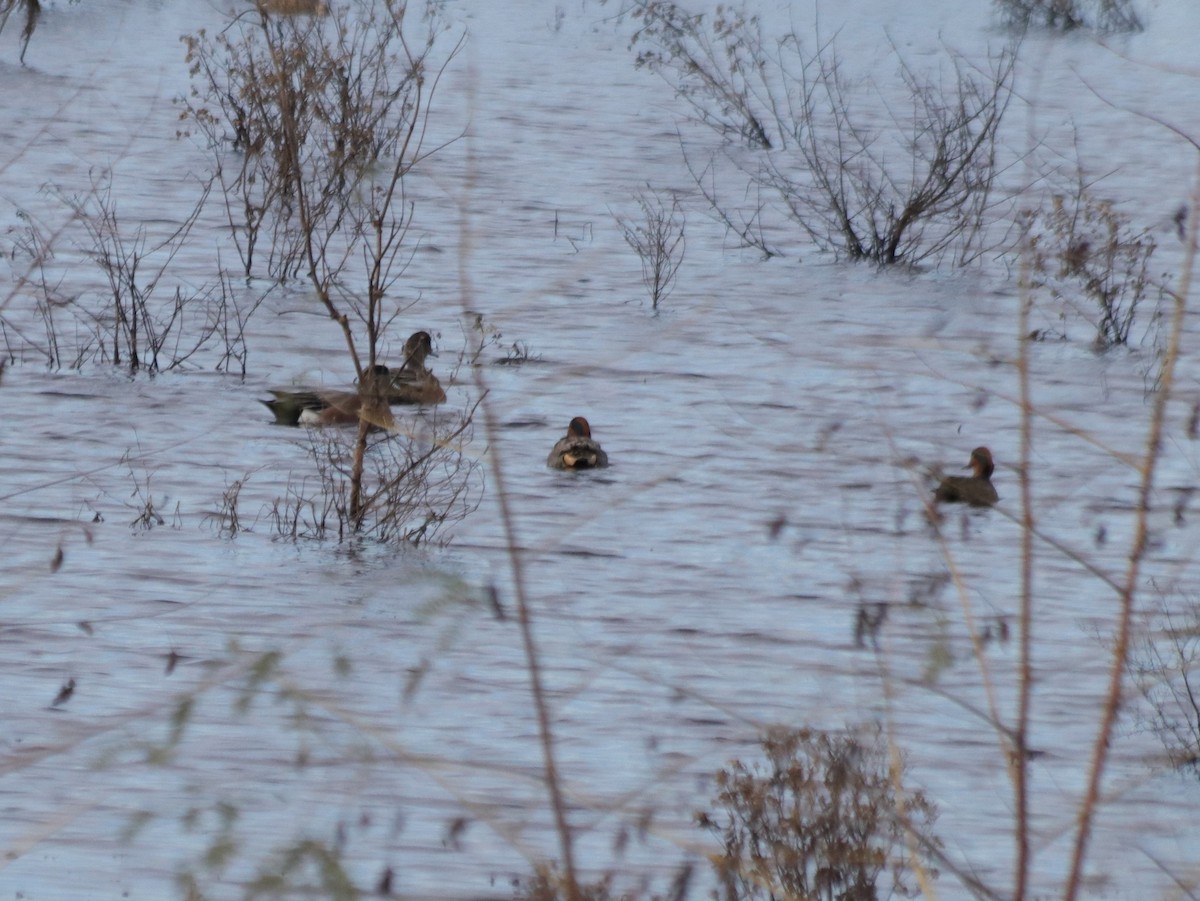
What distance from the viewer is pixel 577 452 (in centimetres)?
732

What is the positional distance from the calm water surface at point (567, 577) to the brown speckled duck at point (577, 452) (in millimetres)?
80

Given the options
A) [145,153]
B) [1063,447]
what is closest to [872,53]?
[145,153]

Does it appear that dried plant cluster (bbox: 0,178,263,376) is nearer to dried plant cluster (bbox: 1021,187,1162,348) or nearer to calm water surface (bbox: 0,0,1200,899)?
calm water surface (bbox: 0,0,1200,899)

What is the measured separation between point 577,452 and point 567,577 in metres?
1.10

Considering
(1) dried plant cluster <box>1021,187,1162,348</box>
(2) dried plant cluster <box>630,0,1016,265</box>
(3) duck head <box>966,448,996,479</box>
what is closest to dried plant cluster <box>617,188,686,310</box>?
(2) dried plant cluster <box>630,0,1016,265</box>

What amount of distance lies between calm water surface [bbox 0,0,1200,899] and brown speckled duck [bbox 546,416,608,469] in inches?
3.2

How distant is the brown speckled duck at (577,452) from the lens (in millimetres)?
7328

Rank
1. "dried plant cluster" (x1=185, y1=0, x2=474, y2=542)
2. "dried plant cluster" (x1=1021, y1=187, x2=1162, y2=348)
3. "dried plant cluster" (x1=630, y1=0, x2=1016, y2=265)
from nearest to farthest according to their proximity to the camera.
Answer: "dried plant cluster" (x1=185, y1=0, x2=474, y2=542), "dried plant cluster" (x1=1021, y1=187, x2=1162, y2=348), "dried plant cluster" (x1=630, y1=0, x2=1016, y2=265)

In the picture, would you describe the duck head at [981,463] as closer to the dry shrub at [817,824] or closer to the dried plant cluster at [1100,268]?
the dried plant cluster at [1100,268]

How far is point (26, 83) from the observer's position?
586 inches

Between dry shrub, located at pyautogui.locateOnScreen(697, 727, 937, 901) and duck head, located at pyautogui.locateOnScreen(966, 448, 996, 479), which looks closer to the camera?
dry shrub, located at pyautogui.locateOnScreen(697, 727, 937, 901)

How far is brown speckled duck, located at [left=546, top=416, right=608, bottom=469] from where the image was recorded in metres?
7.33

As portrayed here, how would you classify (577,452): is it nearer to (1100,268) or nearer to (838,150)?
(1100,268)

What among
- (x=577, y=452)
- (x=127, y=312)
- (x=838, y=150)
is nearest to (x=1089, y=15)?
(x=838, y=150)
